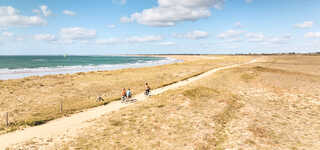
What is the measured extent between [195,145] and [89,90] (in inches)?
1220

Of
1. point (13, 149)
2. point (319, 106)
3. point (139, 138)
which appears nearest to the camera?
point (13, 149)

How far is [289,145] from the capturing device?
1574 centimetres

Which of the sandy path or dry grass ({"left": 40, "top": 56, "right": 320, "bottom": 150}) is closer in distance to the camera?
dry grass ({"left": 40, "top": 56, "right": 320, "bottom": 150})

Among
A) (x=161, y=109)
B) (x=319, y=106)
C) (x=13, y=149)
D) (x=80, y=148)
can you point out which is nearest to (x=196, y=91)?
(x=161, y=109)

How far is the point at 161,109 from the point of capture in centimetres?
2422

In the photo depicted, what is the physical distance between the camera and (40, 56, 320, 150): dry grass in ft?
51.8

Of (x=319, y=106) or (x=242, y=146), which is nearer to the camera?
(x=242, y=146)

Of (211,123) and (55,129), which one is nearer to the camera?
(55,129)

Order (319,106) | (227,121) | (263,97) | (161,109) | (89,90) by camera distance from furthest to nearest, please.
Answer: (89,90), (263,97), (319,106), (161,109), (227,121)

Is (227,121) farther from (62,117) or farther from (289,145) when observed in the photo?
(62,117)

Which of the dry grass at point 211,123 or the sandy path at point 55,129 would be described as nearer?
the dry grass at point 211,123

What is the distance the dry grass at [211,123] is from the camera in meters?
15.8

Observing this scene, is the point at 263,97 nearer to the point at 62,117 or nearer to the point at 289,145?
the point at 289,145

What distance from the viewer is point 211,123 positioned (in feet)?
66.1
